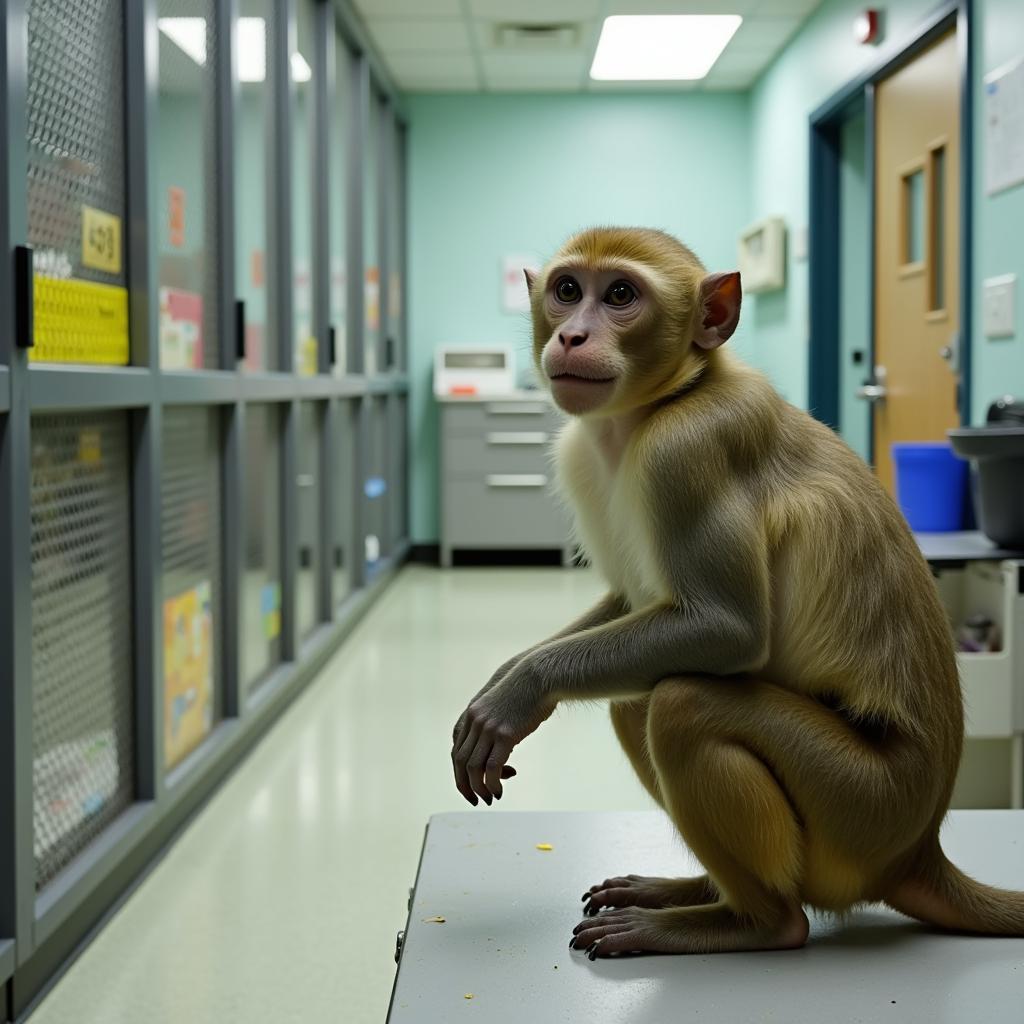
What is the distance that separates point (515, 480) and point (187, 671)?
14.6 feet

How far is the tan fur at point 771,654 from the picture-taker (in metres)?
1.24

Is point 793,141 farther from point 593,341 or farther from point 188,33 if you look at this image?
point 593,341

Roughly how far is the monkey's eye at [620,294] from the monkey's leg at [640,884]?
41 centimetres

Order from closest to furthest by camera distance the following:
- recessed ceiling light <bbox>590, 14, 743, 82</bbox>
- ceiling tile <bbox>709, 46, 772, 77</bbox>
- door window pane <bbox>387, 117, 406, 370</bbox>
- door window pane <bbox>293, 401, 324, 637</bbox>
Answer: door window pane <bbox>293, 401, 324, 637</bbox> → recessed ceiling light <bbox>590, 14, 743, 82</bbox> → ceiling tile <bbox>709, 46, 772, 77</bbox> → door window pane <bbox>387, 117, 406, 370</bbox>

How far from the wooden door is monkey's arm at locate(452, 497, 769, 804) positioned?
339cm

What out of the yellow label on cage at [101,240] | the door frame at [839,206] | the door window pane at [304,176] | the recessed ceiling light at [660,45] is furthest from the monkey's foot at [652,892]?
the recessed ceiling light at [660,45]

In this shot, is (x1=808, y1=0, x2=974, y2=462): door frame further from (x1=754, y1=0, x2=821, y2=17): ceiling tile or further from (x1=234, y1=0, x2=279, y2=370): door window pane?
(x1=234, y1=0, x2=279, y2=370): door window pane

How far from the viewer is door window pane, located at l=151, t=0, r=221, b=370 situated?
3.06 m

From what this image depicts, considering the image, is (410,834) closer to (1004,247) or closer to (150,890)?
(150,890)

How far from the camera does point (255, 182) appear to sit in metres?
4.21

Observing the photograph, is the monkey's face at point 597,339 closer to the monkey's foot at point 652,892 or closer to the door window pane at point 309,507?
the monkey's foot at point 652,892

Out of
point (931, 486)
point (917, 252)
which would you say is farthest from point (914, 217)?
point (931, 486)

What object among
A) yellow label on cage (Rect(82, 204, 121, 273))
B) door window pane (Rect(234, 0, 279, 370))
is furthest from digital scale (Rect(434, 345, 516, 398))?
yellow label on cage (Rect(82, 204, 121, 273))

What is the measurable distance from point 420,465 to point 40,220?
5828 millimetres
